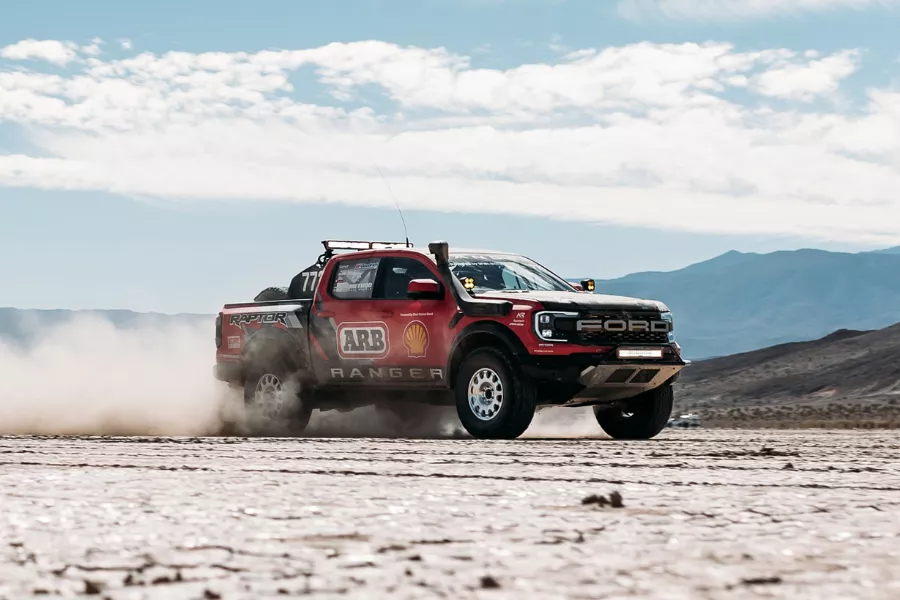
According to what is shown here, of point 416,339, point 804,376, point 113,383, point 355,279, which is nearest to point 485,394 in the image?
point 416,339

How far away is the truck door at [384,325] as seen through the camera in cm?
1314

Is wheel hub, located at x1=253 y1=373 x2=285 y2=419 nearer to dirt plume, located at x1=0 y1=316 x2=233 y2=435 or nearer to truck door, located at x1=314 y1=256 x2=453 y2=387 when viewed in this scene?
truck door, located at x1=314 y1=256 x2=453 y2=387

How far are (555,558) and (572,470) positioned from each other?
12.7ft

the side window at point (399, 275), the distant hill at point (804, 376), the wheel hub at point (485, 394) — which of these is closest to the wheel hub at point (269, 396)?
the side window at point (399, 275)

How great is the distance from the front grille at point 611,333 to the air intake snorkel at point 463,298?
1.79 feet

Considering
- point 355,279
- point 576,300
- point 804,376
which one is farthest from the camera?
point 804,376

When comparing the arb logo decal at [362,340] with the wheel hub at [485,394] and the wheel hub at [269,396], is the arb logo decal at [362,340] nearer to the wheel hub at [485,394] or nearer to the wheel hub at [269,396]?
the wheel hub at [269,396]

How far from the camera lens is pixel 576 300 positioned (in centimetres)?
1266

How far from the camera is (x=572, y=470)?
841 centimetres

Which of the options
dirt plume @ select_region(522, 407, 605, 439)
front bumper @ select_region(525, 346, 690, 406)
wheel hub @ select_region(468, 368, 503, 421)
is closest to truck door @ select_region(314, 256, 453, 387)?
wheel hub @ select_region(468, 368, 503, 421)

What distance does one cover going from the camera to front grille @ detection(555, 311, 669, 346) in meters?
12.4

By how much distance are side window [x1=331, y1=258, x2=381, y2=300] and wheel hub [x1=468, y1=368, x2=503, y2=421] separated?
1726 mm

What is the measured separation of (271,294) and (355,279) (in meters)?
2.00

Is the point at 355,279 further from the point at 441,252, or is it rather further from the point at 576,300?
the point at 576,300
